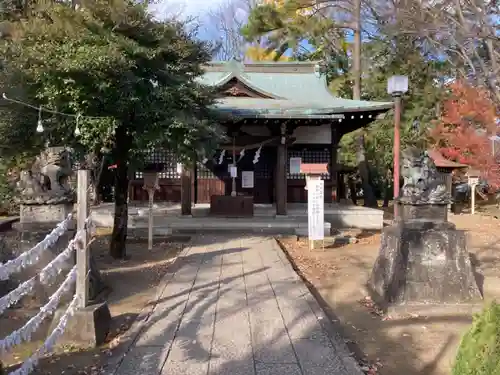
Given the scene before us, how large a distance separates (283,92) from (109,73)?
1069cm

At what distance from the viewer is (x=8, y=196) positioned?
15508mm

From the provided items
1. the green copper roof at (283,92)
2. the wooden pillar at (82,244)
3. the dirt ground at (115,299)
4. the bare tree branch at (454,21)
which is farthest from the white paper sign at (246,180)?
the wooden pillar at (82,244)

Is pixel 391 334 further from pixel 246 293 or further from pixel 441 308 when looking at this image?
pixel 246 293

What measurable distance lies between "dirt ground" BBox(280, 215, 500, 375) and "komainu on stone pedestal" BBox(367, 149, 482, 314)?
0.98ft

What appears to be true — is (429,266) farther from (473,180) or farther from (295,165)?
(473,180)

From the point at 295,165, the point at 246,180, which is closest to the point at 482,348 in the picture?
the point at 295,165

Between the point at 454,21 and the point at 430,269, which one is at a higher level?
the point at 454,21

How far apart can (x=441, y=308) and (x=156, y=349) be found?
3.75 meters

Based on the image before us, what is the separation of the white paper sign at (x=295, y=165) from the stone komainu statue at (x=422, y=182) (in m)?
8.93

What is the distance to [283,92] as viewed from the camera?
56.4 feet

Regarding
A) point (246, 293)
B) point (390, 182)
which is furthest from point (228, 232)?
point (390, 182)

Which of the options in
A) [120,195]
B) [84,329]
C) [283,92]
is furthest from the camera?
[283,92]

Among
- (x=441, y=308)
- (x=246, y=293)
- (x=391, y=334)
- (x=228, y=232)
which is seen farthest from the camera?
(x=228, y=232)

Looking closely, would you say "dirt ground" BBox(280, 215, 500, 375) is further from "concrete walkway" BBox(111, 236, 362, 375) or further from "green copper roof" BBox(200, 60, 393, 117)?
"green copper roof" BBox(200, 60, 393, 117)
